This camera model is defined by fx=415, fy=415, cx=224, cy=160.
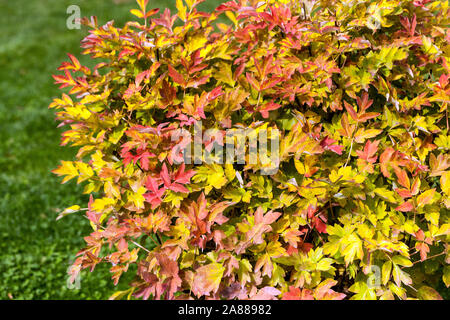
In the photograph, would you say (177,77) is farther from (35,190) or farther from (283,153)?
(35,190)

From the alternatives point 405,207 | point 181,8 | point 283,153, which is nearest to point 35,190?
point 181,8

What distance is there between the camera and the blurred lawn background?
3.60m

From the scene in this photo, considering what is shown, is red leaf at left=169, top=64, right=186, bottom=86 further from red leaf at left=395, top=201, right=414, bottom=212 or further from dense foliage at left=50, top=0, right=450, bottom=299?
red leaf at left=395, top=201, right=414, bottom=212

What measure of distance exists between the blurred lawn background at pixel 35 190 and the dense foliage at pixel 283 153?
1.95 ft

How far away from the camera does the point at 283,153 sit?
1839 mm

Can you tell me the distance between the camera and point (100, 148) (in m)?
2.12

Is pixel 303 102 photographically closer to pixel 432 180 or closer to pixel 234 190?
pixel 234 190

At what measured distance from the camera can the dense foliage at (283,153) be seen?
1861 millimetres

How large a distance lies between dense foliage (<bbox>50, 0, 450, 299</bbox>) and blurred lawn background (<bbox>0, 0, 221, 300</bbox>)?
0.60m

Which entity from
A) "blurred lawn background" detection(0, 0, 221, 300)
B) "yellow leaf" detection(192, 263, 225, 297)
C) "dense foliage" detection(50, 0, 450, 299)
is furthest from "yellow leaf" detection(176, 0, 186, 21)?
"yellow leaf" detection(192, 263, 225, 297)

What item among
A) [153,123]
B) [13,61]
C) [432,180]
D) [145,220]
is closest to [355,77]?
[432,180]

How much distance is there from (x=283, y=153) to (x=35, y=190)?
3948mm

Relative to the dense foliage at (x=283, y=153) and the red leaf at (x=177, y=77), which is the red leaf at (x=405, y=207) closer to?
the dense foliage at (x=283, y=153)

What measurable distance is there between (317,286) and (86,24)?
5.68 ft
